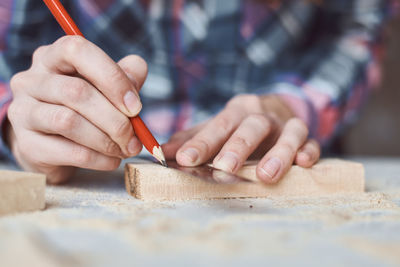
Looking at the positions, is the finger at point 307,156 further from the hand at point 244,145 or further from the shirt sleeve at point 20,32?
the shirt sleeve at point 20,32

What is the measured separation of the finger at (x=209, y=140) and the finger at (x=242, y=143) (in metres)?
0.02

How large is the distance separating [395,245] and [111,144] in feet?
1.26

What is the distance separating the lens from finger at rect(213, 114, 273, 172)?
1.89 ft

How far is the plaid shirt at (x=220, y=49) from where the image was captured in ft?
3.64

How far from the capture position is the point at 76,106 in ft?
1.74

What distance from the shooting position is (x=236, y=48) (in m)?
1.31

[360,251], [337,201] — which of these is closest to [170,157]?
[337,201]

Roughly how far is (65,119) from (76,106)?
0.08ft

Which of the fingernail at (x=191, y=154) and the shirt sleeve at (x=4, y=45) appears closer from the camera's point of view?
the fingernail at (x=191, y=154)

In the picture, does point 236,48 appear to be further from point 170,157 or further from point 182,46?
point 170,157

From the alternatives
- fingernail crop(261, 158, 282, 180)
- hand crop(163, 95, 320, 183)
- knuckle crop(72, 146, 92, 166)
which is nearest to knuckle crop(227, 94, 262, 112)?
hand crop(163, 95, 320, 183)

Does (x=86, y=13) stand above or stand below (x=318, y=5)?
below

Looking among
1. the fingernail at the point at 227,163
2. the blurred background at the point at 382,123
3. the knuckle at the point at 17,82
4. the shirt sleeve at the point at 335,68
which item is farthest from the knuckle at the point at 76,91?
the blurred background at the point at 382,123

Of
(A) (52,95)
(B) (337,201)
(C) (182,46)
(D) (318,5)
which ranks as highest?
(D) (318,5)
